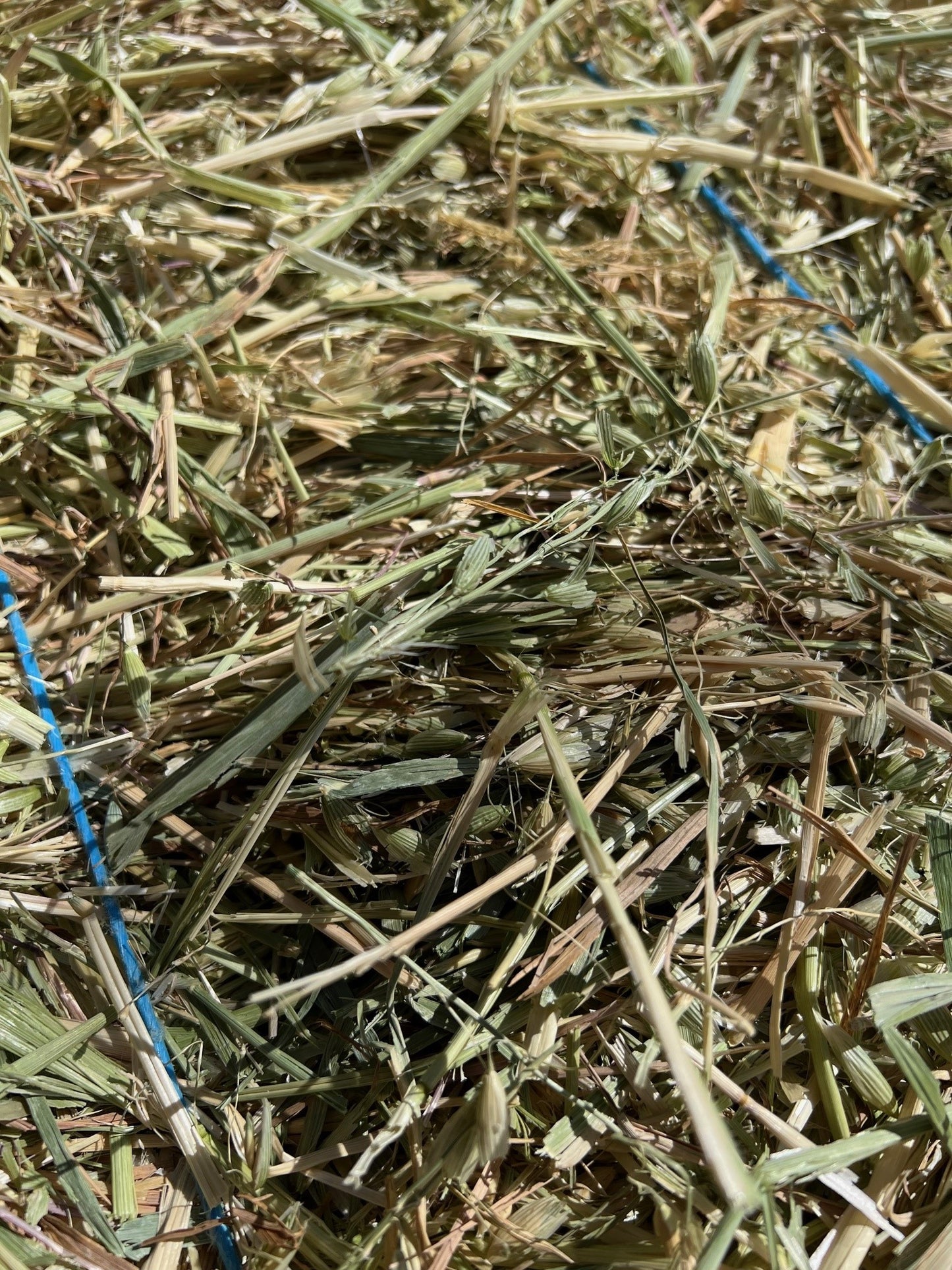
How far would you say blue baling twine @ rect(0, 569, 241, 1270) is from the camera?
2.84 ft

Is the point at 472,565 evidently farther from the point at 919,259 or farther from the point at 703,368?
the point at 919,259

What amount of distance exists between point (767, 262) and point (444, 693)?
0.74 metres

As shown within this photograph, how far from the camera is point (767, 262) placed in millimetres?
1219

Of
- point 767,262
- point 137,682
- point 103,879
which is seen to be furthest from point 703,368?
point 103,879

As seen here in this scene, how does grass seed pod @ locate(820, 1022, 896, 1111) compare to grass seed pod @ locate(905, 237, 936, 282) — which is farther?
grass seed pod @ locate(905, 237, 936, 282)

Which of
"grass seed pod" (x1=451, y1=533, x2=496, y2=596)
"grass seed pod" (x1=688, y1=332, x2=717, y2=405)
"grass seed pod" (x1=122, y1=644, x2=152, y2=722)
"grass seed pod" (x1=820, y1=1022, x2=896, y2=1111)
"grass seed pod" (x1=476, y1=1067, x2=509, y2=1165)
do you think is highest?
"grass seed pod" (x1=688, y1=332, x2=717, y2=405)

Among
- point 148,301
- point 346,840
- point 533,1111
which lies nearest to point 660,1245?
point 533,1111

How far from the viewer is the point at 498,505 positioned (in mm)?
→ 997

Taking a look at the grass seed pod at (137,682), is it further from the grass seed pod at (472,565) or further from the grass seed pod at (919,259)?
the grass seed pod at (919,259)

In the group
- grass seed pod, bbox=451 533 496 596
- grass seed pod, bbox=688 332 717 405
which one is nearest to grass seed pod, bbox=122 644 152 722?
grass seed pod, bbox=451 533 496 596

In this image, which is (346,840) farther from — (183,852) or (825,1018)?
(825,1018)

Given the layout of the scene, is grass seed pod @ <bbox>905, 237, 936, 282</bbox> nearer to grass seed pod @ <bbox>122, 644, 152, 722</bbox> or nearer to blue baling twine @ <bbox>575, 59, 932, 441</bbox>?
→ blue baling twine @ <bbox>575, 59, 932, 441</bbox>

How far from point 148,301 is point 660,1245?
107cm

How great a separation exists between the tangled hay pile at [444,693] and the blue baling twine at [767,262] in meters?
0.01
